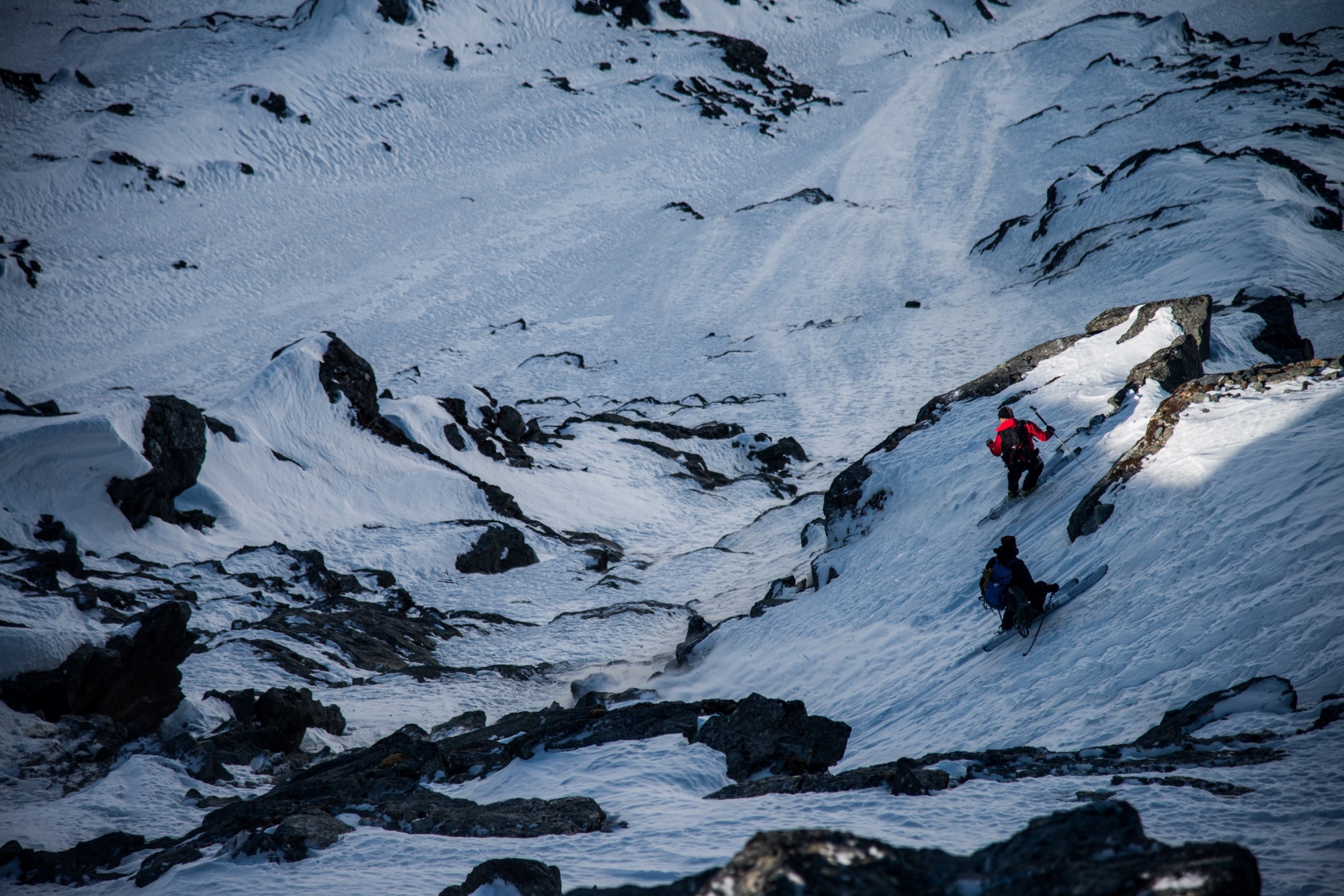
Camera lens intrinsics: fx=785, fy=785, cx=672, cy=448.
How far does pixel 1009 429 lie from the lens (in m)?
11.8

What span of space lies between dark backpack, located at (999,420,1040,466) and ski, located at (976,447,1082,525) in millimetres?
711

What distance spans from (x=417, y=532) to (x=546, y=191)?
150 ft

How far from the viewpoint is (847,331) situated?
3894 centimetres

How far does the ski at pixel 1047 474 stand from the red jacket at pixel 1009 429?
99cm

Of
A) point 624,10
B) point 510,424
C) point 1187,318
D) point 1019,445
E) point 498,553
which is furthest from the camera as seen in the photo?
point 624,10

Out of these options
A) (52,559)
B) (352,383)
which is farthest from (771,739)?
(352,383)

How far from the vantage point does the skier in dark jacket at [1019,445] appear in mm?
11672

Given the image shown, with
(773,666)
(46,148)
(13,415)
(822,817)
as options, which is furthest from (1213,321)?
(46,148)

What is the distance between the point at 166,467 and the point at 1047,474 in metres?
17.9

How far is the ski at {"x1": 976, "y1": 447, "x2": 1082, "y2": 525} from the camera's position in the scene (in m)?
12.5

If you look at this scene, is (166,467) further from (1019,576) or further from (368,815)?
(1019,576)

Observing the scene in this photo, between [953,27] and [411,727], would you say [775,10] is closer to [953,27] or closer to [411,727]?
[953,27]

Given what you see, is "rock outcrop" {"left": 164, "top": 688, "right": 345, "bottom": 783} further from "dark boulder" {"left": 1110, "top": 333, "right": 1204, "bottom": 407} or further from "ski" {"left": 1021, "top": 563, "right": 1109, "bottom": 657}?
"dark boulder" {"left": 1110, "top": 333, "right": 1204, "bottom": 407}

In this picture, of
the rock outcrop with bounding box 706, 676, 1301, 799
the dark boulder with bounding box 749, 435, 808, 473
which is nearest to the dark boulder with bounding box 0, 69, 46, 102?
the dark boulder with bounding box 749, 435, 808, 473
